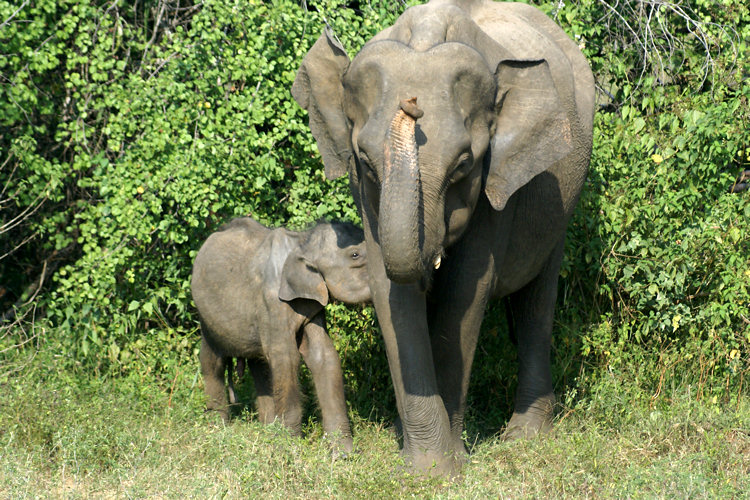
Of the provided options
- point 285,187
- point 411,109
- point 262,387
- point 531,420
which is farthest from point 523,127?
point 285,187

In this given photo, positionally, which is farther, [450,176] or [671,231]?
[671,231]

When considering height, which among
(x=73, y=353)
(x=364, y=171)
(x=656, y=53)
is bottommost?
(x=73, y=353)

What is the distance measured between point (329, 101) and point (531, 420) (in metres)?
2.22

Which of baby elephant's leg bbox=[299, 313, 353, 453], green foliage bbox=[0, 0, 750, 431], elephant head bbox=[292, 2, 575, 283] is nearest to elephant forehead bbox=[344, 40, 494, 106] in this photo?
elephant head bbox=[292, 2, 575, 283]

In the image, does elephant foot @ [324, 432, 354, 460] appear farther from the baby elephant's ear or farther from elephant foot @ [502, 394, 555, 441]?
elephant foot @ [502, 394, 555, 441]

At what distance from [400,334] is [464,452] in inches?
31.9

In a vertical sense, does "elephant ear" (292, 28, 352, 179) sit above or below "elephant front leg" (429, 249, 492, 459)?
above

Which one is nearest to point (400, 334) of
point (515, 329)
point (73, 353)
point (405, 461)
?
point (405, 461)

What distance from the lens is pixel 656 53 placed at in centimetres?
795

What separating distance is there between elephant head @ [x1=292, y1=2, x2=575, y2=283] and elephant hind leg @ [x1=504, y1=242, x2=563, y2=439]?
1.54 metres

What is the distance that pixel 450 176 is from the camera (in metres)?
4.68

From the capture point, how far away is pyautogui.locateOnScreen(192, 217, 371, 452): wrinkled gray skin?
6.12m

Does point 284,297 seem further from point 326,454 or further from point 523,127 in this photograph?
point 523,127

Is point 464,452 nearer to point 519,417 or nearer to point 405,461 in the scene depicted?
point 405,461
